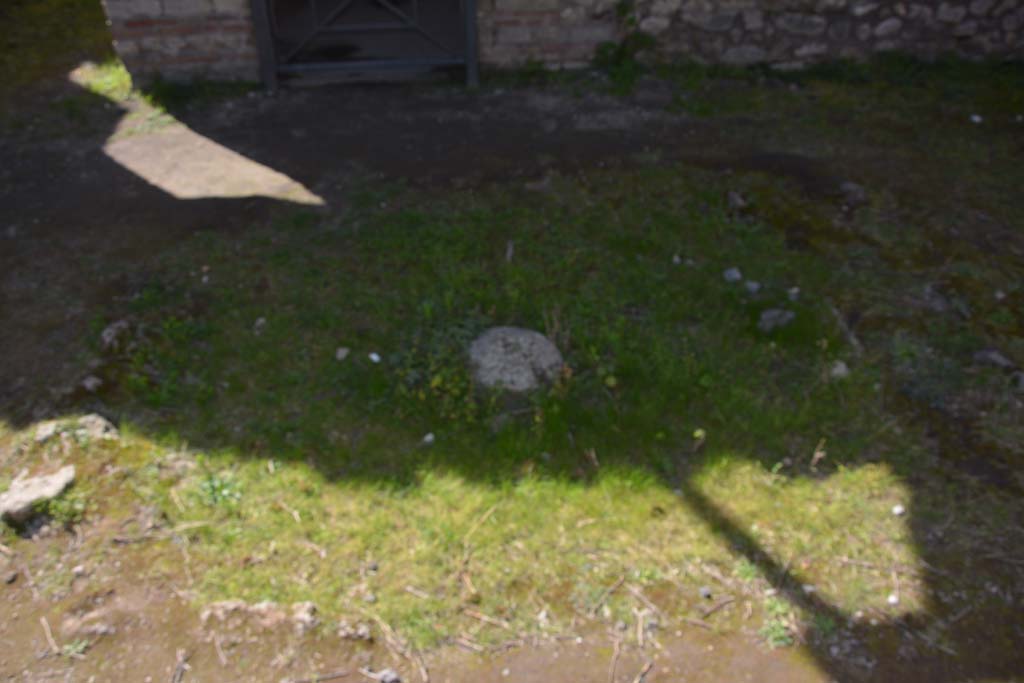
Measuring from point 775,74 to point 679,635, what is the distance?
20.0ft

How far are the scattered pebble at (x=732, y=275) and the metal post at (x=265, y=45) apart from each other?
4673 mm

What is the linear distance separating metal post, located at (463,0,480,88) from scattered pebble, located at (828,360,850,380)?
4.57 meters

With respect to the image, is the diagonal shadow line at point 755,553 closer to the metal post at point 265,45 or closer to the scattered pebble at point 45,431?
the scattered pebble at point 45,431

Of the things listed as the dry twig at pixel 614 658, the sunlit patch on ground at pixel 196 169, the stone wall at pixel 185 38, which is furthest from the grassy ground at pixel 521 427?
the stone wall at pixel 185 38

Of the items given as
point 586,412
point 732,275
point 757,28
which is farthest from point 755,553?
point 757,28

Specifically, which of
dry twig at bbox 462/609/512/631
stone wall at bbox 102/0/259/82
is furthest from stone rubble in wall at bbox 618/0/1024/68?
dry twig at bbox 462/609/512/631

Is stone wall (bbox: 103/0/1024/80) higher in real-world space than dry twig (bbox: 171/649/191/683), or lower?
higher

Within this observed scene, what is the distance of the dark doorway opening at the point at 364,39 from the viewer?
24.0 ft

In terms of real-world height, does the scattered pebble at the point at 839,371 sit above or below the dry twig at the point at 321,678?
above

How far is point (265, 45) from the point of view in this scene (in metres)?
7.16

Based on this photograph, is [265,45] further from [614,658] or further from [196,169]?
[614,658]

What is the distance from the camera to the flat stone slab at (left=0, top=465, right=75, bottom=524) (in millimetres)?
3570

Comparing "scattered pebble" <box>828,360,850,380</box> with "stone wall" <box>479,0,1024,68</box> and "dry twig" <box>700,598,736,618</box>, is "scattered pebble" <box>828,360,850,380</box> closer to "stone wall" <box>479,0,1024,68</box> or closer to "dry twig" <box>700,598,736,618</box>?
"dry twig" <box>700,598,736,618</box>

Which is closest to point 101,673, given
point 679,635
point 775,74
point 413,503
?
point 413,503
